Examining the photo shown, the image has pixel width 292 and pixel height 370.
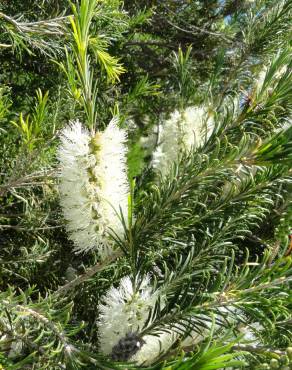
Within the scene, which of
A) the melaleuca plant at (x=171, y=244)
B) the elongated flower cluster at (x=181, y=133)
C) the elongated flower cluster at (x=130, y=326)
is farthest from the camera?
the elongated flower cluster at (x=181, y=133)

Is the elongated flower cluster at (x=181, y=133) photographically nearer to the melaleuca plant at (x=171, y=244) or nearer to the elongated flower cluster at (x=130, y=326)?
the melaleuca plant at (x=171, y=244)

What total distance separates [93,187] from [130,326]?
0.31 meters

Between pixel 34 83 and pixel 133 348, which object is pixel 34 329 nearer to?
pixel 133 348

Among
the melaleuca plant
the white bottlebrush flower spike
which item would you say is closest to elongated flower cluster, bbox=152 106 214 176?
the melaleuca plant

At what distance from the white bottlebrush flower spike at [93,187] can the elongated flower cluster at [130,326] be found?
12 cm

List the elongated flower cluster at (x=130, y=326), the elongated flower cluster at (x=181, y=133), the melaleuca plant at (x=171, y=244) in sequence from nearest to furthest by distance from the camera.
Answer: the melaleuca plant at (x=171, y=244), the elongated flower cluster at (x=130, y=326), the elongated flower cluster at (x=181, y=133)

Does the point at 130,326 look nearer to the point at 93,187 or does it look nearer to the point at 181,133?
the point at 93,187

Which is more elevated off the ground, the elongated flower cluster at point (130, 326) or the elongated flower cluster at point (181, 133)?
the elongated flower cluster at point (181, 133)

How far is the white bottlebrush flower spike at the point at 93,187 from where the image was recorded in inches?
39.5

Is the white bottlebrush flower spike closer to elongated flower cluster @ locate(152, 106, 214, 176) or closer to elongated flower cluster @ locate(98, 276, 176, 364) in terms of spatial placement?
elongated flower cluster @ locate(98, 276, 176, 364)

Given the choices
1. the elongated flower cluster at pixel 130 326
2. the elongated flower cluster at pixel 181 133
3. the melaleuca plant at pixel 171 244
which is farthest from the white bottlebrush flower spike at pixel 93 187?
the elongated flower cluster at pixel 181 133

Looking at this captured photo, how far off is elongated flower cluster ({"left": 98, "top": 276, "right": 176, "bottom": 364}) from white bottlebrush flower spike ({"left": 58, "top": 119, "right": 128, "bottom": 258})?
118mm

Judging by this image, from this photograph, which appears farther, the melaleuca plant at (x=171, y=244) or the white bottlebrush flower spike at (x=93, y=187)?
the white bottlebrush flower spike at (x=93, y=187)

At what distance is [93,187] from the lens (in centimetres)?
100
